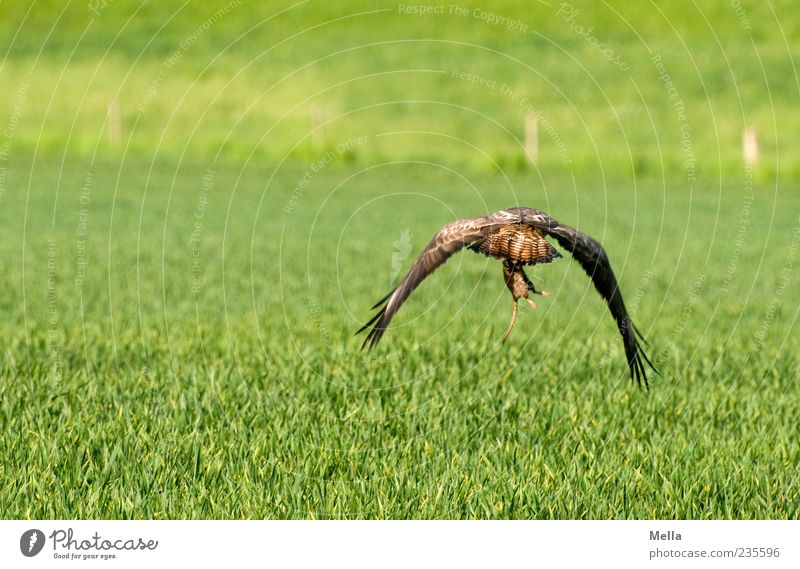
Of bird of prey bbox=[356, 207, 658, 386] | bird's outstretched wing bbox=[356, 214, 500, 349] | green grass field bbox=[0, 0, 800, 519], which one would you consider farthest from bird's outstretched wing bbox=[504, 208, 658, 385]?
green grass field bbox=[0, 0, 800, 519]

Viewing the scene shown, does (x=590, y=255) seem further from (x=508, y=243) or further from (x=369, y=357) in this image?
(x=369, y=357)

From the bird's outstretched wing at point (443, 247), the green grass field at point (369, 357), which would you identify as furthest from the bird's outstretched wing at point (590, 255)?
the green grass field at point (369, 357)

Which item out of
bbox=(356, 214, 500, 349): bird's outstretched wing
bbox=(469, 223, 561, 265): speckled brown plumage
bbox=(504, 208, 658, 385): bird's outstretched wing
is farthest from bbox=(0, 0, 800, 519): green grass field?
bbox=(504, 208, 658, 385): bird's outstretched wing

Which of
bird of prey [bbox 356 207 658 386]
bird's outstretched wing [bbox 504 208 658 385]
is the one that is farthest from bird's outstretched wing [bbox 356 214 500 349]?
bird's outstretched wing [bbox 504 208 658 385]

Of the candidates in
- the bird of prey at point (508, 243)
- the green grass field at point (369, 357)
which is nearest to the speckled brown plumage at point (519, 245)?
the bird of prey at point (508, 243)

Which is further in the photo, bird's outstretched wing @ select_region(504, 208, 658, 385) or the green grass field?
the green grass field

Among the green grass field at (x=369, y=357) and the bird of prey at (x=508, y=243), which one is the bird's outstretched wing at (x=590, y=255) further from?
the green grass field at (x=369, y=357)

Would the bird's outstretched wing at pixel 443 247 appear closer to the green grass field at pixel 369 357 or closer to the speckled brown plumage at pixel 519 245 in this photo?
the speckled brown plumage at pixel 519 245

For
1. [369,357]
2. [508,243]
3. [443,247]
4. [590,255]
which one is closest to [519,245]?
[508,243]

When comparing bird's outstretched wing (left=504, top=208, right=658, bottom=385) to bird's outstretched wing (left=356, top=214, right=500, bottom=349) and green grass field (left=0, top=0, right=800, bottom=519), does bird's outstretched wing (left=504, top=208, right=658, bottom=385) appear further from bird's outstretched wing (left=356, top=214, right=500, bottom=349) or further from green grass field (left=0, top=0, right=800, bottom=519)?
green grass field (left=0, top=0, right=800, bottom=519)

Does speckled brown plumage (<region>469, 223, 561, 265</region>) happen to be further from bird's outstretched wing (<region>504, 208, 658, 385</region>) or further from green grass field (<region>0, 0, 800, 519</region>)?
green grass field (<region>0, 0, 800, 519</region>)

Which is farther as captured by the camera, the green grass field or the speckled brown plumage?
the green grass field

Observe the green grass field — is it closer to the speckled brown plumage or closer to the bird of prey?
the bird of prey

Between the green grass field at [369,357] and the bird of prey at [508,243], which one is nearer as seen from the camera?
the bird of prey at [508,243]
